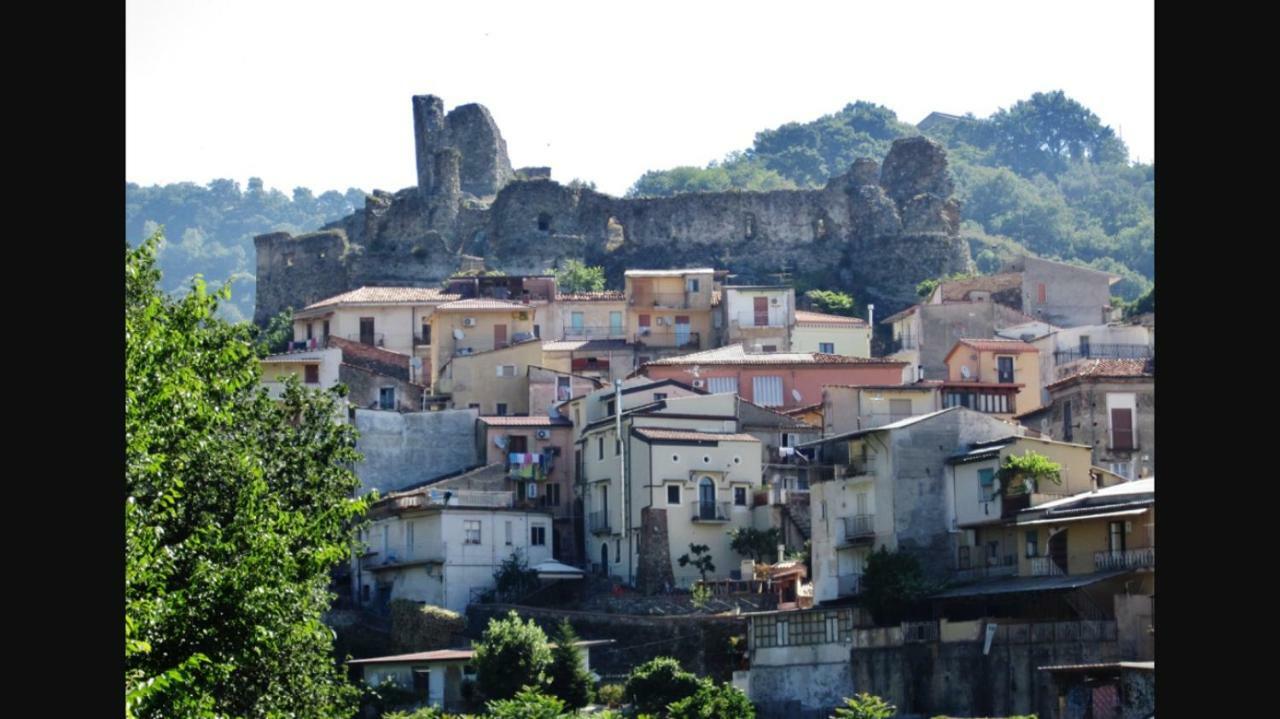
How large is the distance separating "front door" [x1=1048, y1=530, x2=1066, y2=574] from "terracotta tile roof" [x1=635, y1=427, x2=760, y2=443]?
11768 millimetres

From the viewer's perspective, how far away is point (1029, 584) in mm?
42312

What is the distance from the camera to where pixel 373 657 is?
50469mm

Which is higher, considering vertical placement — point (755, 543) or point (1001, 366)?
point (1001, 366)

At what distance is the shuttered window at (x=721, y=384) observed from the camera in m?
62.4

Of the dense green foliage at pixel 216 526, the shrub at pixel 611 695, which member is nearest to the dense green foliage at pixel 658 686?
the shrub at pixel 611 695

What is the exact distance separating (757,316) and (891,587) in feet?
94.2

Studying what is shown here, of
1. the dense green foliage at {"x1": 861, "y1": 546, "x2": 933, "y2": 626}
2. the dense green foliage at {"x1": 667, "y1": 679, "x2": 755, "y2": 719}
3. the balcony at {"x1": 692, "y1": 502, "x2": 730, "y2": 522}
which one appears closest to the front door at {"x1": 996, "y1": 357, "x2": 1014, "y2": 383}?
the balcony at {"x1": 692, "y1": 502, "x2": 730, "y2": 522}

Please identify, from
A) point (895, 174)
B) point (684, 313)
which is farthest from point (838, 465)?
point (895, 174)

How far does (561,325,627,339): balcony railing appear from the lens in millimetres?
74938

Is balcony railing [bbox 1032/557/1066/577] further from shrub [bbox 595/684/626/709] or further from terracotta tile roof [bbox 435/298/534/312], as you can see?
terracotta tile roof [bbox 435/298/534/312]

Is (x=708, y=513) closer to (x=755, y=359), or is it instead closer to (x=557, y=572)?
Answer: (x=557, y=572)

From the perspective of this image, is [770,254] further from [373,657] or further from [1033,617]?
[1033,617]

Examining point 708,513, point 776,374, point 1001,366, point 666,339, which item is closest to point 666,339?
point 666,339
